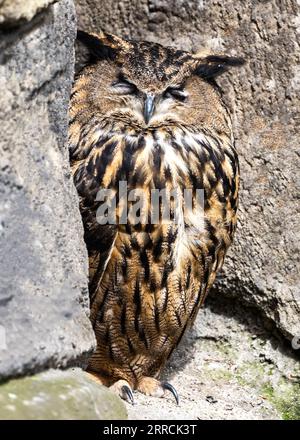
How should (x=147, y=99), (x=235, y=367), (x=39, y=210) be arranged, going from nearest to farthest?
(x=39, y=210) < (x=147, y=99) < (x=235, y=367)

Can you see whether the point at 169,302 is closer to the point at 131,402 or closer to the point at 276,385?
the point at 131,402

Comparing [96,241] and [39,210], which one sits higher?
[39,210]

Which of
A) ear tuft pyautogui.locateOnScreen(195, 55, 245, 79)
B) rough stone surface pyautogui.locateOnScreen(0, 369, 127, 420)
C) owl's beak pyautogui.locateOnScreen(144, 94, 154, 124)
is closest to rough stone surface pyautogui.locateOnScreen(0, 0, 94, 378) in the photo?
rough stone surface pyautogui.locateOnScreen(0, 369, 127, 420)

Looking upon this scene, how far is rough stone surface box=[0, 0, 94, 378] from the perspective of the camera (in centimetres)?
285

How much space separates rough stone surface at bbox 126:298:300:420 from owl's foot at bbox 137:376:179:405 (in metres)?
0.03

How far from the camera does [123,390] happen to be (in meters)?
3.85

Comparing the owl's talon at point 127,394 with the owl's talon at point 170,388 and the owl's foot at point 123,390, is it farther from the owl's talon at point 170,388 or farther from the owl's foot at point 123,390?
the owl's talon at point 170,388

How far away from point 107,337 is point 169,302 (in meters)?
0.28

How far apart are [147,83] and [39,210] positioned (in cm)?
94

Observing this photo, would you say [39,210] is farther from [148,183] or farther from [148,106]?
[148,106]

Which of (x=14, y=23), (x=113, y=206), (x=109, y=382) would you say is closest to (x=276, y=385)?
(x=109, y=382)

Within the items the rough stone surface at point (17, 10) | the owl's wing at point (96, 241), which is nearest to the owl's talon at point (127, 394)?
the owl's wing at point (96, 241)

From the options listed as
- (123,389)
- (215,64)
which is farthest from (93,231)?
(215,64)

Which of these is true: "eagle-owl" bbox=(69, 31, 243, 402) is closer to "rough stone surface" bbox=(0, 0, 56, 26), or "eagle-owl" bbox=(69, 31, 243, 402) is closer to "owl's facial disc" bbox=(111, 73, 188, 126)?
"owl's facial disc" bbox=(111, 73, 188, 126)
